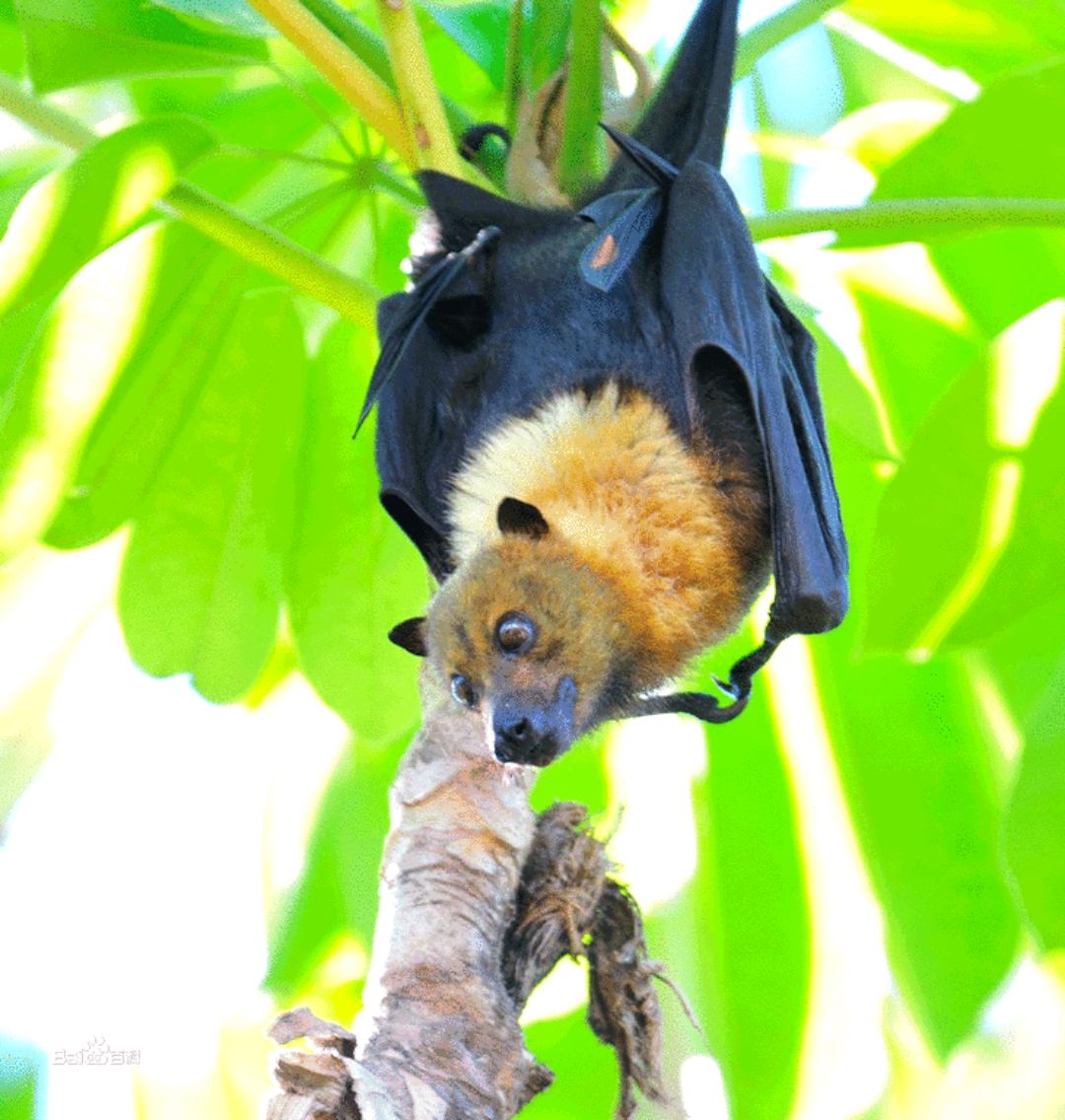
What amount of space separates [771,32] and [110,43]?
5.71 feet

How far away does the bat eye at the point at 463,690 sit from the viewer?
3.25 meters

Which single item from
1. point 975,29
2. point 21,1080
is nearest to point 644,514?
point 975,29

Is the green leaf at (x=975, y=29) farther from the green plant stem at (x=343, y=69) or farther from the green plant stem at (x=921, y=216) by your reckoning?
the green plant stem at (x=343, y=69)

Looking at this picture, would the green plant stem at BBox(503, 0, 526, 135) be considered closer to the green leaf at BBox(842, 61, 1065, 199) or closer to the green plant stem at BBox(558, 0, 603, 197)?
the green plant stem at BBox(558, 0, 603, 197)

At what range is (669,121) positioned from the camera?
3.91 meters

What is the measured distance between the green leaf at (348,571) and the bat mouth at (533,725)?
716 mm

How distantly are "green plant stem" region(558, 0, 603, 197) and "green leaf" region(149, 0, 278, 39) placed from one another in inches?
28.5

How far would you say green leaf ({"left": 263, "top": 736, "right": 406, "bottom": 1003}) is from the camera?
14.5 ft

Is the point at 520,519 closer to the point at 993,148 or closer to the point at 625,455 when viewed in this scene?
the point at 625,455

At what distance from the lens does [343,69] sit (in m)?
3.48

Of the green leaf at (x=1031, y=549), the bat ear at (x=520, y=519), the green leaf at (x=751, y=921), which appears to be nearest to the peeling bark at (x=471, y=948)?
the bat ear at (x=520, y=519)

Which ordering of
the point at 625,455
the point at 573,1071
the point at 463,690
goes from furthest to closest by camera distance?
the point at 573,1071 < the point at 625,455 < the point at 463,690

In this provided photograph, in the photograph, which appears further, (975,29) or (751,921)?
(975,29)

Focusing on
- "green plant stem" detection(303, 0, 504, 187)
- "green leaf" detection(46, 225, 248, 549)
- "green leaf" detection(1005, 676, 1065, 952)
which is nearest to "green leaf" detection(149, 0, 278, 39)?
"green plant stem" detection(303, 0, 504, 187)
